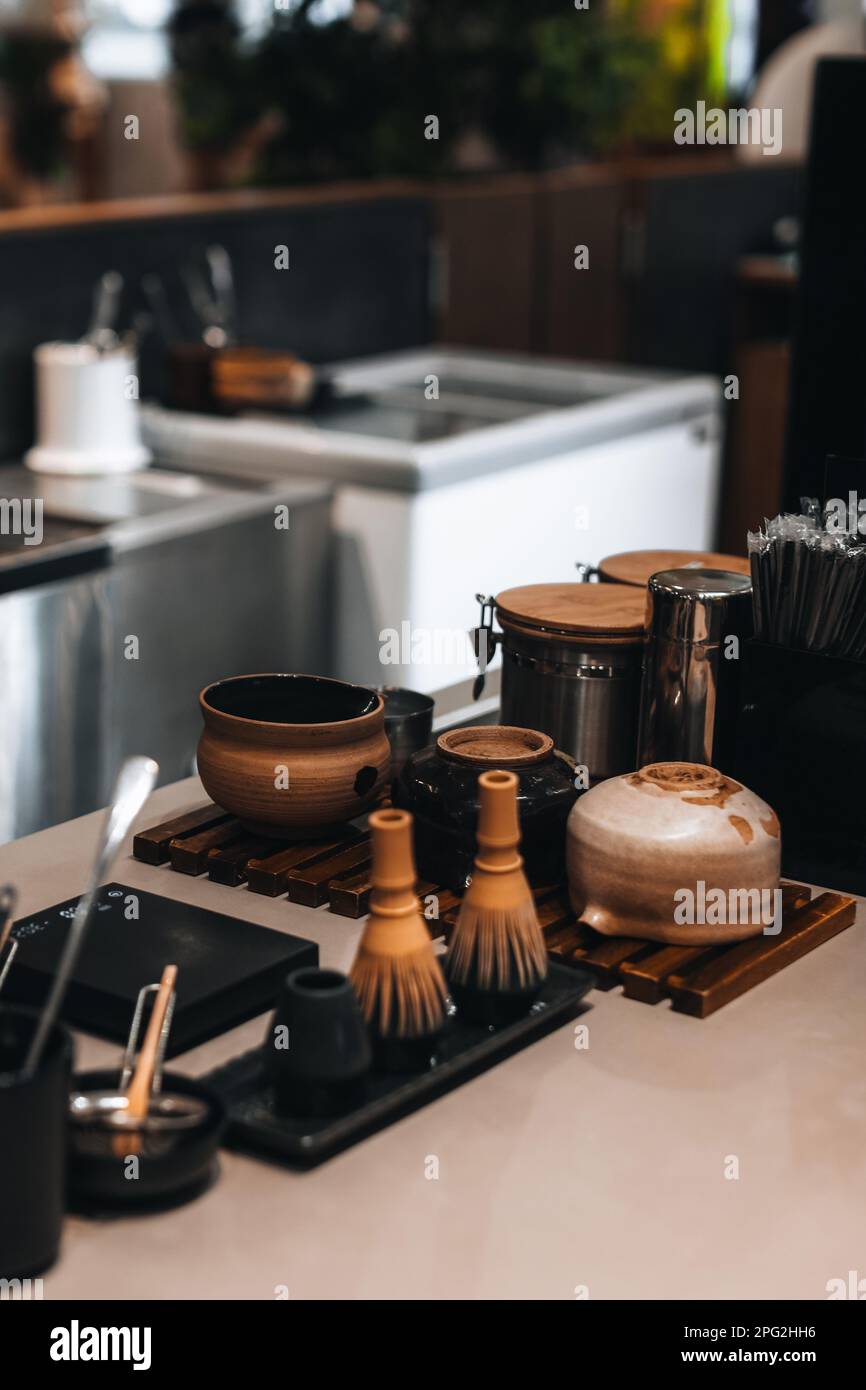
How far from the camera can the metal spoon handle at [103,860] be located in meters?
0.94

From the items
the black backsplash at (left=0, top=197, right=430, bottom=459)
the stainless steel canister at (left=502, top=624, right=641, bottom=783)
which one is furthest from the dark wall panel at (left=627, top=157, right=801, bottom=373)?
the stainless steel canister at (left=502, top=624, right=641, bottom=783)

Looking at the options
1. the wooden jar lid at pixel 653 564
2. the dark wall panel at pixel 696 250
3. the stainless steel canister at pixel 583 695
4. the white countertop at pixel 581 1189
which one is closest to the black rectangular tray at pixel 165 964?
the white countertop at pixel 581 1189

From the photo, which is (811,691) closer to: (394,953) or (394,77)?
(394,953)

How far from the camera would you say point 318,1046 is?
1048mm

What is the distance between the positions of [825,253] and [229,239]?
1.99 meters

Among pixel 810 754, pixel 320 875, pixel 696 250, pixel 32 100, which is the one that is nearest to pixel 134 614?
pixel 320 875

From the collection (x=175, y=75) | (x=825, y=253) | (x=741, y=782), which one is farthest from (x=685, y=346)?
(x=741, y=782)

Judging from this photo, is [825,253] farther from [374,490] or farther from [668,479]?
[668,479]

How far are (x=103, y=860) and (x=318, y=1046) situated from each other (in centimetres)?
18

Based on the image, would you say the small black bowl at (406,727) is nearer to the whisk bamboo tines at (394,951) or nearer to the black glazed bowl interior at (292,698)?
the black glazed bowl interior at (292,698)

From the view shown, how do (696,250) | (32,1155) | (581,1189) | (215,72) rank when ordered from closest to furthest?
1. (32,1155)
2. (581,1189)
3. (215,72)
4. (696,250)

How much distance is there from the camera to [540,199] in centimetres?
429

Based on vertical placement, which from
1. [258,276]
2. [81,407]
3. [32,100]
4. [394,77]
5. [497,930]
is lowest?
[497,930]

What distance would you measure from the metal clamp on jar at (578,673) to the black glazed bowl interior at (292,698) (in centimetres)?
14
